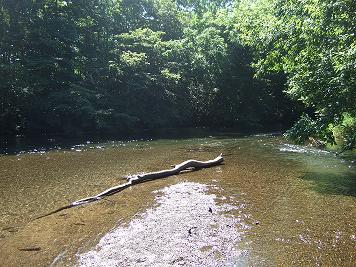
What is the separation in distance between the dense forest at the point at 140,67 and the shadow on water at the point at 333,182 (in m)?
3.03

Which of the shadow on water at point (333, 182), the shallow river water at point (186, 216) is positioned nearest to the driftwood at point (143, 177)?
the shallow river water at point (186, 216)

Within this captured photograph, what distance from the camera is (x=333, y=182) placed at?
10.6 m

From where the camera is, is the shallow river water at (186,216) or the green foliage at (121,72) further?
the green foliage at (121,72)

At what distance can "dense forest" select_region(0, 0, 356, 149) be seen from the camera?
1866cm

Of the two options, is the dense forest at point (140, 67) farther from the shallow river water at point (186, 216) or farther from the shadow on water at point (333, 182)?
the shallow river water at point (186, 216)

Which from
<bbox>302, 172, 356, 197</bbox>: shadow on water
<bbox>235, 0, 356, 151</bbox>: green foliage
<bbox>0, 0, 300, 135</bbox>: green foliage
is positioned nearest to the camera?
<bbox>302, 172, 356, 197</bbox>: shadow on water

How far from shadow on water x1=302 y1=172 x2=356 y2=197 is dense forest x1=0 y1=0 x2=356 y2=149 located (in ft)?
9.95

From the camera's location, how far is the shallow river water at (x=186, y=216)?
5832mm

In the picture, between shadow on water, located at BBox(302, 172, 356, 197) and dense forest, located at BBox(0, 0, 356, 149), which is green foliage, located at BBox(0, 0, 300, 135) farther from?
shadow on water, located at BBox(302, 172, 356, 197)

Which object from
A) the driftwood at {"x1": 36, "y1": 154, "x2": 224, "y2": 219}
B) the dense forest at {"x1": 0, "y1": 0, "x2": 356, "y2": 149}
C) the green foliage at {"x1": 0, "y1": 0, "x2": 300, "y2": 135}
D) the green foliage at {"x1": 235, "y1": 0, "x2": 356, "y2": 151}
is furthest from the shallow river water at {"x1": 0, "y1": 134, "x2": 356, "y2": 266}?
the green foliage at {"x1": 0, "y1": 0, "x2": 300, "y2": 135}

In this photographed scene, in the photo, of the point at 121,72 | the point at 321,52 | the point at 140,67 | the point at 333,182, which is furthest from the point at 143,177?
the point at 140,67

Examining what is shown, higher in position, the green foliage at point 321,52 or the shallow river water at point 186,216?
the green foliage at point 321,52

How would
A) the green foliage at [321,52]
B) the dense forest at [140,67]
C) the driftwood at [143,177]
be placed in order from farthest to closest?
the dense forest at [140,67] < the green foliage at [321,52] < the driftwood at [143,177]

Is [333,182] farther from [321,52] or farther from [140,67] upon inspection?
[140,67]
